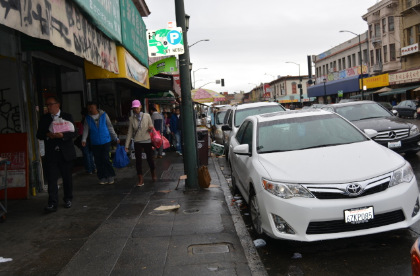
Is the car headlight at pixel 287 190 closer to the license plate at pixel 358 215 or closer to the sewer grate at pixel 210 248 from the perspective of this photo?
the license plate at pixel 358 215

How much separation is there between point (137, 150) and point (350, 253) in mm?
5342

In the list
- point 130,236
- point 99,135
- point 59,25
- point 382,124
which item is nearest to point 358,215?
point 130,236

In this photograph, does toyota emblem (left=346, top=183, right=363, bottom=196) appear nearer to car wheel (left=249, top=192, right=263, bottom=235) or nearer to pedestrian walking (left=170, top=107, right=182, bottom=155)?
car wheel (left=249, top=192, right=263, bottom=235)

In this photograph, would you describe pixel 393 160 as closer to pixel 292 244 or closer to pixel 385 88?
pixel 292 244

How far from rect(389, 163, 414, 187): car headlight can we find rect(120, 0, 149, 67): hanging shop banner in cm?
651

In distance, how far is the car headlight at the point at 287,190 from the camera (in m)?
4.38

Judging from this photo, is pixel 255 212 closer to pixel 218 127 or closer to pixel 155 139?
pixel 155 139

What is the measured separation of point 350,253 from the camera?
4.50 metres

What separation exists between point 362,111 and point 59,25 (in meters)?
8.44

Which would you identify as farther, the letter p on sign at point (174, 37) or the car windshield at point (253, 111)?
the car windshield at point (253, 111)

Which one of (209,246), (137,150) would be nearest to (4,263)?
(209,246)

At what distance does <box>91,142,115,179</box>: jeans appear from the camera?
8727 millimetres

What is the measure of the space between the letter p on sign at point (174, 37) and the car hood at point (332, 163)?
3.60m

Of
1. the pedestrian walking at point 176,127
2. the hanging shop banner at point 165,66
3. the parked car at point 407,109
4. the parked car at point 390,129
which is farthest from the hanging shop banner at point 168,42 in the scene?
the parked car at point 407,109
